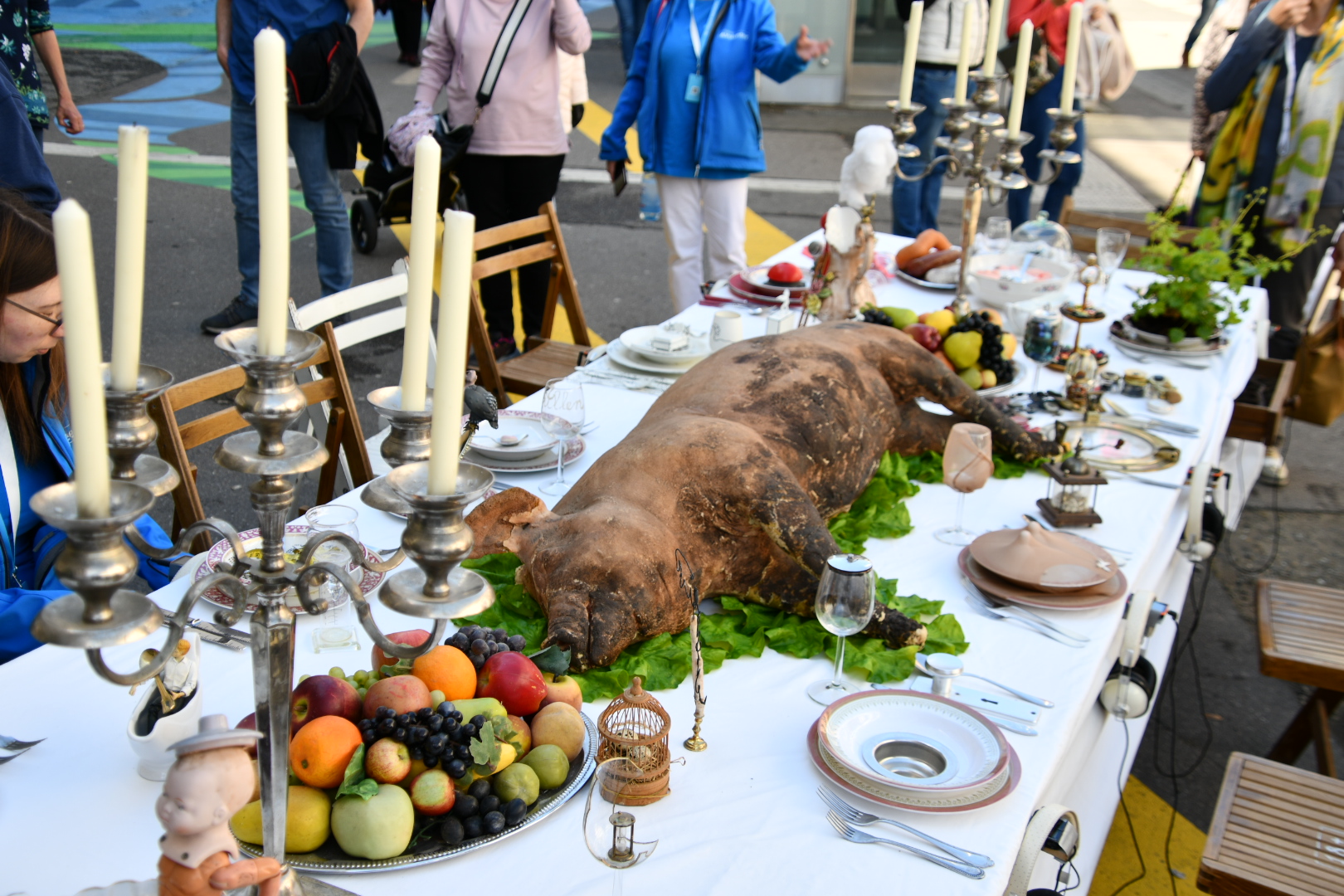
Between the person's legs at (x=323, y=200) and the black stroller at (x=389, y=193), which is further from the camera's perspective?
the person's legs at (x=323, y=200)

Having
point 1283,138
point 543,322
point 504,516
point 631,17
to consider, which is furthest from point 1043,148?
point 504,516

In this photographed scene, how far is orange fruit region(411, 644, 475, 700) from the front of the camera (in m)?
1.82

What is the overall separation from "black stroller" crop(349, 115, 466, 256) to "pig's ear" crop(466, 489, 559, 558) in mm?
2417

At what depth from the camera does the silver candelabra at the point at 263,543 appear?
92cm

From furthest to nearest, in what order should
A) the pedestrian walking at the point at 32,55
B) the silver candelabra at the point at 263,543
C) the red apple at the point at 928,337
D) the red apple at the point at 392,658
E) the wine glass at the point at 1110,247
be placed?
the pedestrian walking at the point at 32,55
the wine glass at the point at 1110,247
the red apple at the point at 928,337
the red apple at the point at 392,658
the silver candelabra at the point at 263,543

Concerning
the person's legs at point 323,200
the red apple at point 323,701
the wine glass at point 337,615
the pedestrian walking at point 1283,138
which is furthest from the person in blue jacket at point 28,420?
the pedestrian walking at point 1283,138

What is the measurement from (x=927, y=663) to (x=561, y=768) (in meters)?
0.82

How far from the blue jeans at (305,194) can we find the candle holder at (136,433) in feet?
14.6

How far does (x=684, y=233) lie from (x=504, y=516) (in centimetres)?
335

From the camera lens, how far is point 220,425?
287 cm

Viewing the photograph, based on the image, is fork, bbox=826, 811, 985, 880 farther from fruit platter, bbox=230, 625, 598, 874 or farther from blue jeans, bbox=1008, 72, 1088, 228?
blue jeans, bbox=1008, 72, 1088, 228

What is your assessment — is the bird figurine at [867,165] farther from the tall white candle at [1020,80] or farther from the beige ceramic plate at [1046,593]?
the beige ceramic plate at [1046,593]

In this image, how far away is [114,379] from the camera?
3.46 ft

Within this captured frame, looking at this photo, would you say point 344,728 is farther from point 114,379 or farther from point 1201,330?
point 1201,330
